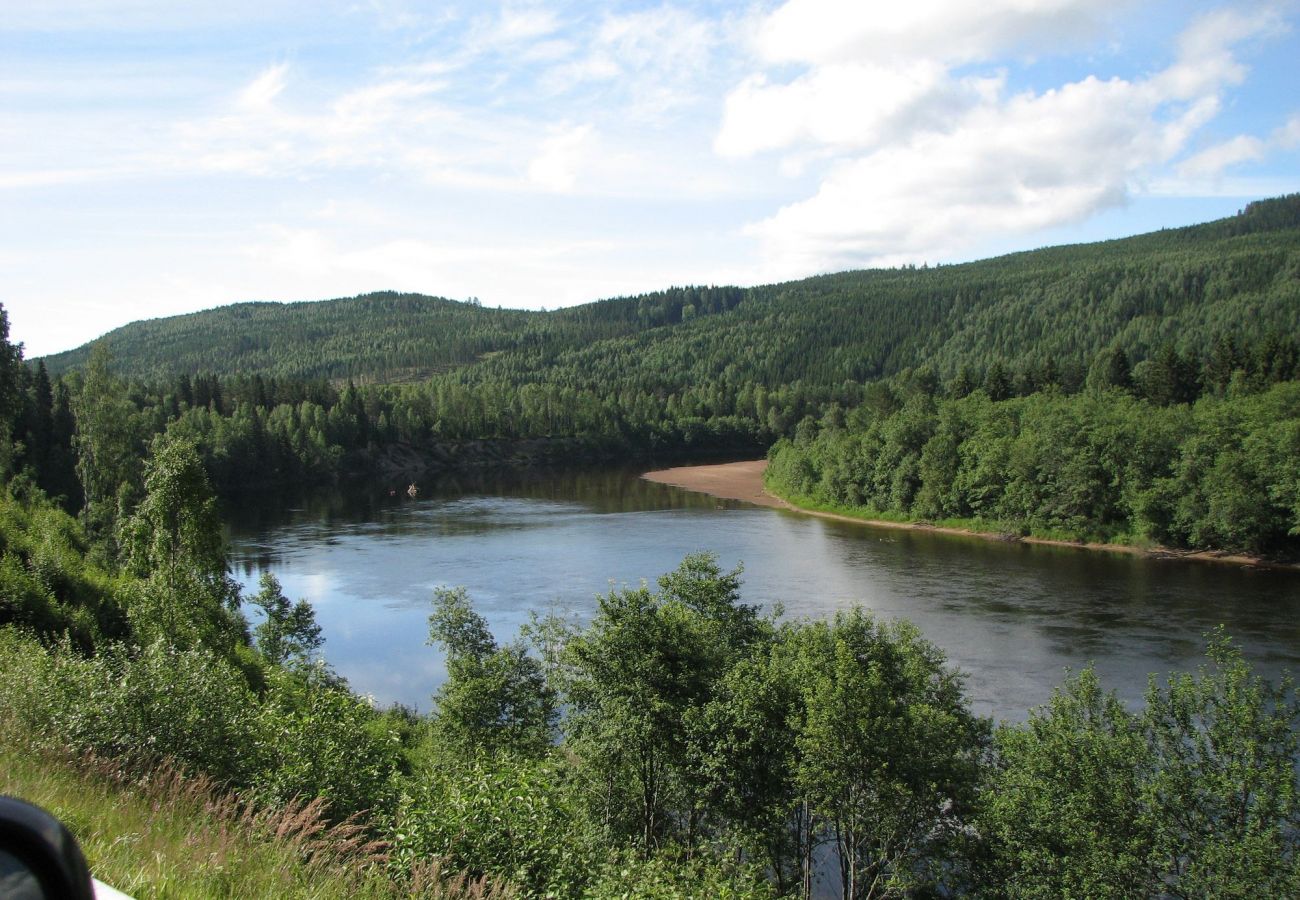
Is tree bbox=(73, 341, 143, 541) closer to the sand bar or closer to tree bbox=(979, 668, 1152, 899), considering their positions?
tree bbox=(979, 668, 1152, 899)

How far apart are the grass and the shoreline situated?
5872 cm

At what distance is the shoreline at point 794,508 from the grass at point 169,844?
58.7 meters

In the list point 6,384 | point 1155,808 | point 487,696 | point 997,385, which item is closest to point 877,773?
point 1155,808

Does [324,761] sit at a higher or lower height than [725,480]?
higher

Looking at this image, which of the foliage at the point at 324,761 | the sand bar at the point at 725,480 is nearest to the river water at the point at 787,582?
the sand bar at the point at 725,480

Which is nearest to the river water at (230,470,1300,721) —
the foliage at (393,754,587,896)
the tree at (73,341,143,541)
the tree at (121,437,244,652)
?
the tree at (121,437,244,652)

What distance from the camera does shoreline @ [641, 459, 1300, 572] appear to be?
5578 centimetres

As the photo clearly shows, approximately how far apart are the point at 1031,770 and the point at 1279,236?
215693 millimetres

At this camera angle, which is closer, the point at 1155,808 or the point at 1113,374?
the point at 1155,808

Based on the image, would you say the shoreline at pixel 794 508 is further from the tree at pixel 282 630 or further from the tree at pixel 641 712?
the tree at pixel 282 630

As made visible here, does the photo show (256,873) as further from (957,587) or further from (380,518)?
(380,518)

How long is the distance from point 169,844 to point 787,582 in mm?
44981

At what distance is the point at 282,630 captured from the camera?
112ft

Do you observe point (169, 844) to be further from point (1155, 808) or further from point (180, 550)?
point (180, 550)
